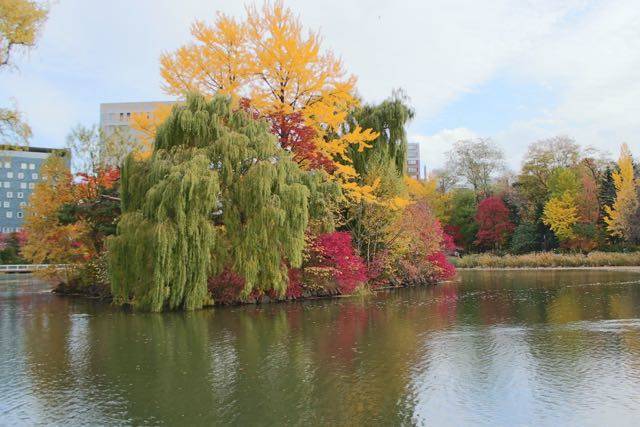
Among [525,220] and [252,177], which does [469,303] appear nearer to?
[252,177]

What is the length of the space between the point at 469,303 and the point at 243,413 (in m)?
13.3

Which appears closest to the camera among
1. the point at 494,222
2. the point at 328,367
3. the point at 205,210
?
the point at 328,367

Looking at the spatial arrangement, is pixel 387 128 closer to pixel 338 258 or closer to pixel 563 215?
pixel 338 258

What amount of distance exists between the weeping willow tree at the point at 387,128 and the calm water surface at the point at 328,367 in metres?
11.8

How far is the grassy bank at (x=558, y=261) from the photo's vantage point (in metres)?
38.8

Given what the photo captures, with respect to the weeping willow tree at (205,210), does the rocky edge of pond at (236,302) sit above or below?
below

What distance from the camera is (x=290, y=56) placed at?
2208cm

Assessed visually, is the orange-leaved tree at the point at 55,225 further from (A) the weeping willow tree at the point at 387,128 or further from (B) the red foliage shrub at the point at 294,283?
(A) the weeping willow tree at the point at 387,128

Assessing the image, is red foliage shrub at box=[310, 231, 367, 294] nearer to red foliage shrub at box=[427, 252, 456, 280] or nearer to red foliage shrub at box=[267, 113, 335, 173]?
red foliage shrub at box=[267, 113, 335, 173]

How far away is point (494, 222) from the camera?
1980 inches

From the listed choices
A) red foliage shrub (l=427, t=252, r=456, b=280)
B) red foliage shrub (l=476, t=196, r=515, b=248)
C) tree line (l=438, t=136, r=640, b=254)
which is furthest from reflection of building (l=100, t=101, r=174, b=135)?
red foliage shrub (l=427, t=252, r=456, b=280)

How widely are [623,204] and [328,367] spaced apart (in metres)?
41.0

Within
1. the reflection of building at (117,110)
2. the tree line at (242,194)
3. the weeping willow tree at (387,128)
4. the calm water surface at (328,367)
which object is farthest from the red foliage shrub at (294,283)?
the reflection of building at (117,110)

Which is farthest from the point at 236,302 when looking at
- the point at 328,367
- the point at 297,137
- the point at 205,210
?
the point at 328,367
